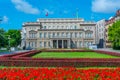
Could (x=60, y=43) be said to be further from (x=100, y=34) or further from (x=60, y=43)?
(x=100, y=34)

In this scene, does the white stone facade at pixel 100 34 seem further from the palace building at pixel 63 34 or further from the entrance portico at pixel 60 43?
the entrance portico at pixel 60 43

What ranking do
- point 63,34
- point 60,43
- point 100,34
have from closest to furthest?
1. point 60,43
2. point 63,34
3. point 100,34

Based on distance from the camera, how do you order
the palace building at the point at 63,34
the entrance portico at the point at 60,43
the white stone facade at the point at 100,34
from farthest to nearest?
the white stone facade at the point at 100,34, the palace building at the point at 63,34, the entrance portico at the point at 60,43

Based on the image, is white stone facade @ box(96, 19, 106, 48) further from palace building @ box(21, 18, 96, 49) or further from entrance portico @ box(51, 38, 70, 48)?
entrance portico @ box(51, 38, 70, 48)

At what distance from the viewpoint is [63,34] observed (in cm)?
9694

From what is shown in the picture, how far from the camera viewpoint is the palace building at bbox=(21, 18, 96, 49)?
3752 inches

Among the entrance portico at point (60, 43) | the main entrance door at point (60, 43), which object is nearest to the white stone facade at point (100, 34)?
the entrance portico at point (60, 43)

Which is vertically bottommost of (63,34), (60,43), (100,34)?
(60,43)

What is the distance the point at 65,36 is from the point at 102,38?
1693cm

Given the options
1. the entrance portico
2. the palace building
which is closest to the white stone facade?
the palace building

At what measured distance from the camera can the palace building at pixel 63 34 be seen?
3752 inches

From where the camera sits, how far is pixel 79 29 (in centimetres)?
9675

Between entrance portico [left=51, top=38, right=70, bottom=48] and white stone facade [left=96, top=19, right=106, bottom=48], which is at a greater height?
white stone facade [left=96, top=19, right=106, bottom=48]

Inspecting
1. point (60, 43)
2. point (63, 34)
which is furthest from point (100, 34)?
point (60, 43)
